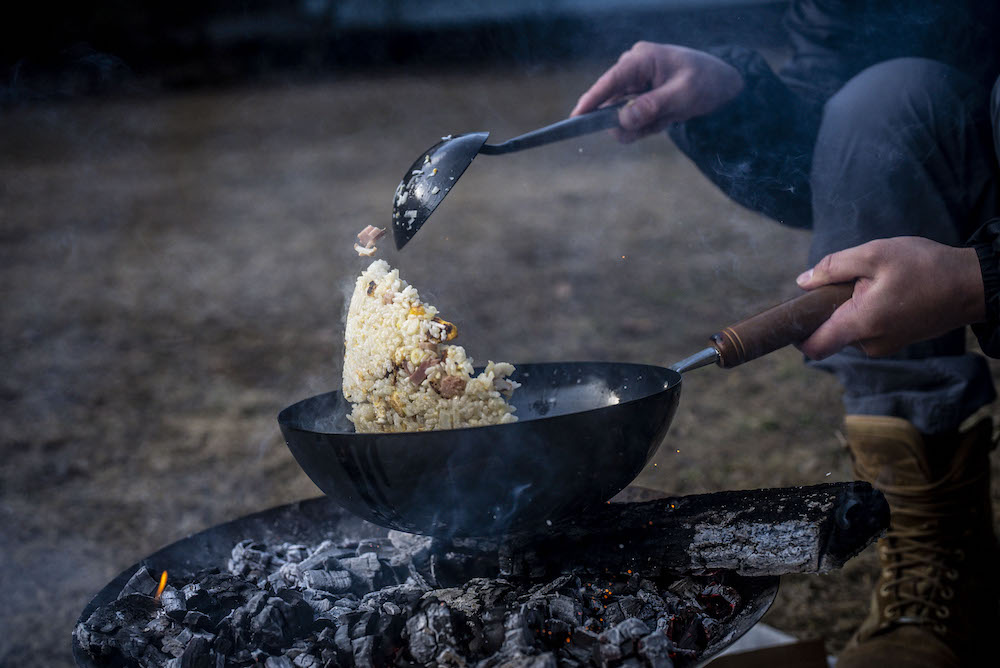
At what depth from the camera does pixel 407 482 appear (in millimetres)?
1350

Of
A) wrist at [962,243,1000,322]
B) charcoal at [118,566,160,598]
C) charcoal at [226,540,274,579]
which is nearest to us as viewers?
wrist at [962,243,1000,322]

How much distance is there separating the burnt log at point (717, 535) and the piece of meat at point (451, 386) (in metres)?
0.31

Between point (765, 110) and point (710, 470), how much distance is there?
1.68 metres

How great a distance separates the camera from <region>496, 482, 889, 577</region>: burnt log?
1362 mm

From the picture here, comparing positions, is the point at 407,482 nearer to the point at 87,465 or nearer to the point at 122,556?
the point at 122,556

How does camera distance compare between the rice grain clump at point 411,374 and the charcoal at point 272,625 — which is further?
the rice grain clump at point 411,374

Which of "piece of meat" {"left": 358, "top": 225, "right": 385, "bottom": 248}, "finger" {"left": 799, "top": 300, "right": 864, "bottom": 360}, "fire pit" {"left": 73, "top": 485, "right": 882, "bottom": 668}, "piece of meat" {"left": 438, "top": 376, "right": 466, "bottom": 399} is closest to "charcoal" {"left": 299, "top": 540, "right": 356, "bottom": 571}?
"fire pit" {"left": 73, "top": 485, "right": 882, "bottom": 668}

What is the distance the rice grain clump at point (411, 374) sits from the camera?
1542 millimetres

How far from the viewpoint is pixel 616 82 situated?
2.16 meters

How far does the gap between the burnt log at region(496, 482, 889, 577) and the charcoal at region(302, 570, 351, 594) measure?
301 millimetres

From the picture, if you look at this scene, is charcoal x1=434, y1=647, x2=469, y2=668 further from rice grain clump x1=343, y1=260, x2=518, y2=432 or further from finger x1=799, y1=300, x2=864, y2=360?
finger x1=799, y1=300, x2=864, y2=360

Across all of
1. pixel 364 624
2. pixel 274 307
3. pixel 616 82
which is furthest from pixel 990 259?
pixel 274 307

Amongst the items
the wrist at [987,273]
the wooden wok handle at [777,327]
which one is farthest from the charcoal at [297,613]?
the wrist at [987,273]

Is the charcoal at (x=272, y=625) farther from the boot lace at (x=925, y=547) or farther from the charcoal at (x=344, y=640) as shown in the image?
the boot lace at (x=925, y=547)
